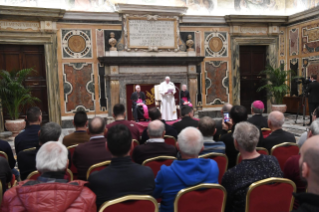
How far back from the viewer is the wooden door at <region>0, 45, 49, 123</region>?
28.4ft

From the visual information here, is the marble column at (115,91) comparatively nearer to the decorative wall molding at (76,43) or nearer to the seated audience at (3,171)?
the decorative wall molding at (76,43)

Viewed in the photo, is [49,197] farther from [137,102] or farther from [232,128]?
[137,102]

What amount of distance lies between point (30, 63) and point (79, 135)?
655 centimetres

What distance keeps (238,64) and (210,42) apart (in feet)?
4.48

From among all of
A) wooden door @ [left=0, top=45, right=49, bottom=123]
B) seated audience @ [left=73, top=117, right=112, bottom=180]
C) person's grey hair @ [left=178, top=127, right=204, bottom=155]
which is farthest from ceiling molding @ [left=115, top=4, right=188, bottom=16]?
person's grey hair @ [left=178, top=127, right=204, bottom=155]

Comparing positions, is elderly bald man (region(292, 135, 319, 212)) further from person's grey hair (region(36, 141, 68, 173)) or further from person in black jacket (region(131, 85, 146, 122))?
person in black jacket (region(131, 85, 146, 122))

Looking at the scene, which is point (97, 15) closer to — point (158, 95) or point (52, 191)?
point (158, 95)

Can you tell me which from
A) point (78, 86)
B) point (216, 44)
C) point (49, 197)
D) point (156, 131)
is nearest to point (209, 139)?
point (156, 131)

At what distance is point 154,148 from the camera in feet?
9.00

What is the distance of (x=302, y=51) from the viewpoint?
10.2 metres

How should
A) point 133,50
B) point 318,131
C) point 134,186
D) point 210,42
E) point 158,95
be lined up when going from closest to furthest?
point 134,186
point 318,131
point 158,95
point 133,50
point 210,42

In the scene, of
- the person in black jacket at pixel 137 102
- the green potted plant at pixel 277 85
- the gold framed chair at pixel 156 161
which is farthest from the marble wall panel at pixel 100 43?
the gold framed chair at pixel 156 161

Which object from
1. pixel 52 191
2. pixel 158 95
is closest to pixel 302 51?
pixel 158 95

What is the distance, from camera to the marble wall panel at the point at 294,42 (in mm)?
10367
